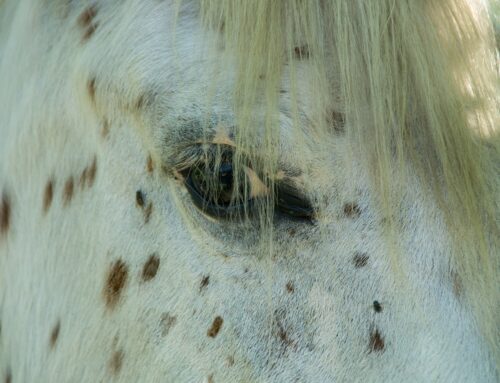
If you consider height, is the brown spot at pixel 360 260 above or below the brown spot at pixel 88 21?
below

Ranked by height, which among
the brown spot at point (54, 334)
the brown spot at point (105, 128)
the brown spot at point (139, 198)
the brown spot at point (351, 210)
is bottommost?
the brown spot at point (54, 334)

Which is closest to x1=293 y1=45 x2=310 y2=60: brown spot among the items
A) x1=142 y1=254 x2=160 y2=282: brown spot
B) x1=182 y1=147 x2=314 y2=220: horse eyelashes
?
x1=182 y1=147 x2=314 y2=220: horse eyelashes

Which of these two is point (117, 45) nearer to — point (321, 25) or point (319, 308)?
point (321, 25)

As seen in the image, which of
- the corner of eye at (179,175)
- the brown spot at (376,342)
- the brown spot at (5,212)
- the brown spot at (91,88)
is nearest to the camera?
the brown spot at (376,342)

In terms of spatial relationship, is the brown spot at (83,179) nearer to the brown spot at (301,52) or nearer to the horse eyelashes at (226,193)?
the horse eyelashes at (226,193)

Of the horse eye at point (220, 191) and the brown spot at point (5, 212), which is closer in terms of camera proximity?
the horse eye at point (220, 191)

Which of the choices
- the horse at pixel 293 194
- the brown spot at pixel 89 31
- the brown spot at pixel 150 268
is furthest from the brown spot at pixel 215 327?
the brown spot at pixel 89 31
